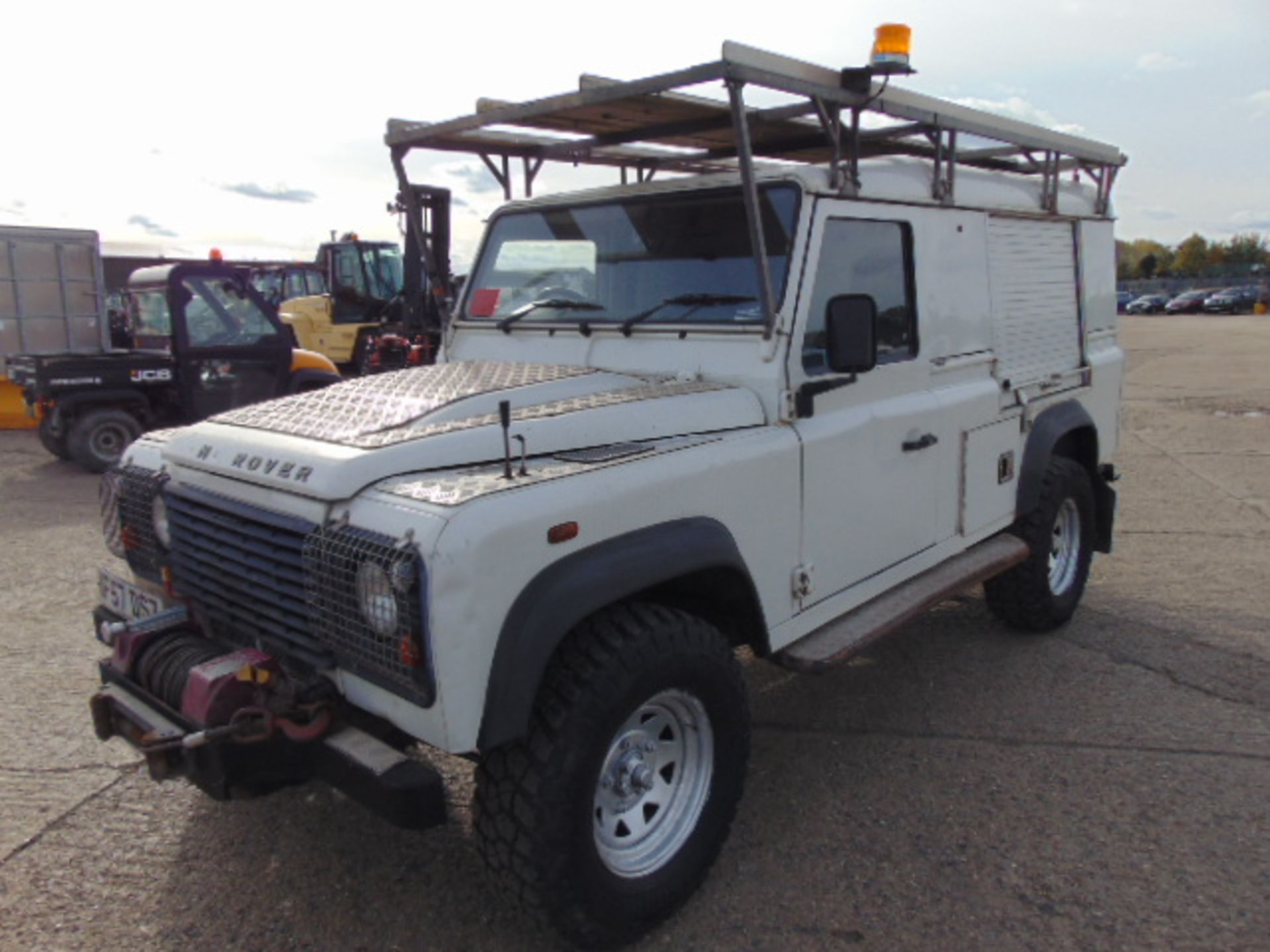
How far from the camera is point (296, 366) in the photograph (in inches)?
433

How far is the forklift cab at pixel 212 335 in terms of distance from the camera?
10164mm

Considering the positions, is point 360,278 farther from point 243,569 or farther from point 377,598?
point 377,598

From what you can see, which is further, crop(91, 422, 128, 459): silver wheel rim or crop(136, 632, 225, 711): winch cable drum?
crop(91, 422, 128, 459): silver wheel rim

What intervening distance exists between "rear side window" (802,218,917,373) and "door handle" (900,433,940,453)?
32 cm

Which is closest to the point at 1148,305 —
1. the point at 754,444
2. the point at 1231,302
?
the point at 1231,302

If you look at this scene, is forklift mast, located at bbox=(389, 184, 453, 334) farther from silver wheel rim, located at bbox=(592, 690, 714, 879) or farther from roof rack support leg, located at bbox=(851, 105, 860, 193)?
silver wheel rim, located at bbox=(592, 690, 714, 879)

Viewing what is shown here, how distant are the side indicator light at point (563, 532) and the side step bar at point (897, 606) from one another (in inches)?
44.8

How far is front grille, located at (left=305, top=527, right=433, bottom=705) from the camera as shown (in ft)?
7.55

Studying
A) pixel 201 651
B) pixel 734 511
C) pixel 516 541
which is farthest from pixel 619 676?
pixel 201 651

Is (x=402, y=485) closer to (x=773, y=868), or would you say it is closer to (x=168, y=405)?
(x=773, y=868)

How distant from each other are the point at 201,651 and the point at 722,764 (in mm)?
1586

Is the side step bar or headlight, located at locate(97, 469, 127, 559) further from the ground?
headlight, located at locate(97, 469, 127, 559)

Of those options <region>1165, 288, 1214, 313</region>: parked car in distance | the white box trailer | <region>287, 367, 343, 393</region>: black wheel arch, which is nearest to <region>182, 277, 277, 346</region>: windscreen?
<region>287, 367, 343, 393</region>: black wheel arch

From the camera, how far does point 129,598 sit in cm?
335
